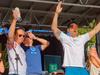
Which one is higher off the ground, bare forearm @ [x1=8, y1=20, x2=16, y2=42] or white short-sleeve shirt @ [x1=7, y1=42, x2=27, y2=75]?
bare forearm @ [x1=8, y1=20, x2=16, y2=42]

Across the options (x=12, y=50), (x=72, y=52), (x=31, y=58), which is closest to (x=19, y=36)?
(x=12, y=50)

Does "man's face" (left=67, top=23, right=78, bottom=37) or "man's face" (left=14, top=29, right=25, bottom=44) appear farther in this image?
"man's face" (left=67, top=23, right=78, bottom=37)

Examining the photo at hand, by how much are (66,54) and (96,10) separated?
506cm

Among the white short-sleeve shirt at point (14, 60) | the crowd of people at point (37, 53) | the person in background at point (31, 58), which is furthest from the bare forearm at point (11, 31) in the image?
the person in background at point (31, 58)

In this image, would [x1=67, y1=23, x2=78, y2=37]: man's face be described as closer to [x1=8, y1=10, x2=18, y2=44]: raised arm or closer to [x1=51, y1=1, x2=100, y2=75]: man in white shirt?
[x1=51, y1=1, x2=100, y2=75]: man in white shirt

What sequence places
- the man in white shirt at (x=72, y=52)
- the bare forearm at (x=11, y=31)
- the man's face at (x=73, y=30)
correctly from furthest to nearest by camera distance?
the man's face at (x=73, y=30) → the man in white shirt at (x=72, y=52) → the bare forearm at (x=11, y=31)

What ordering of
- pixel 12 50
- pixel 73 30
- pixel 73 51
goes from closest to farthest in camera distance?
pixel 12 50
pixel 73 51
pixel 73 30

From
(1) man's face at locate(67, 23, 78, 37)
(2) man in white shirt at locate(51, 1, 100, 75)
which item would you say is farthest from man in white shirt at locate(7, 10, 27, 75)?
(1) man's face at locate(67, 23, 78, 37)

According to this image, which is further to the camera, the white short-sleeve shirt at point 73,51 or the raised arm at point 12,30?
the white short-sleeve shirt at point 73,51

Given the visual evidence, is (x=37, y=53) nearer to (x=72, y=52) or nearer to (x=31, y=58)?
(x=31, y=58)

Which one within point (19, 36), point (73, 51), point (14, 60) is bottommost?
point (14, 60)

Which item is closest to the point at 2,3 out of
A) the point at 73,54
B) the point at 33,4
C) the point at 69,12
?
the point at 33,4

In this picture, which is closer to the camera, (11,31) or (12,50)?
(11,31)

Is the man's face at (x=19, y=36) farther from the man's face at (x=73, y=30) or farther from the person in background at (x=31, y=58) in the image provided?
the man's face at (x=73, y=30)
